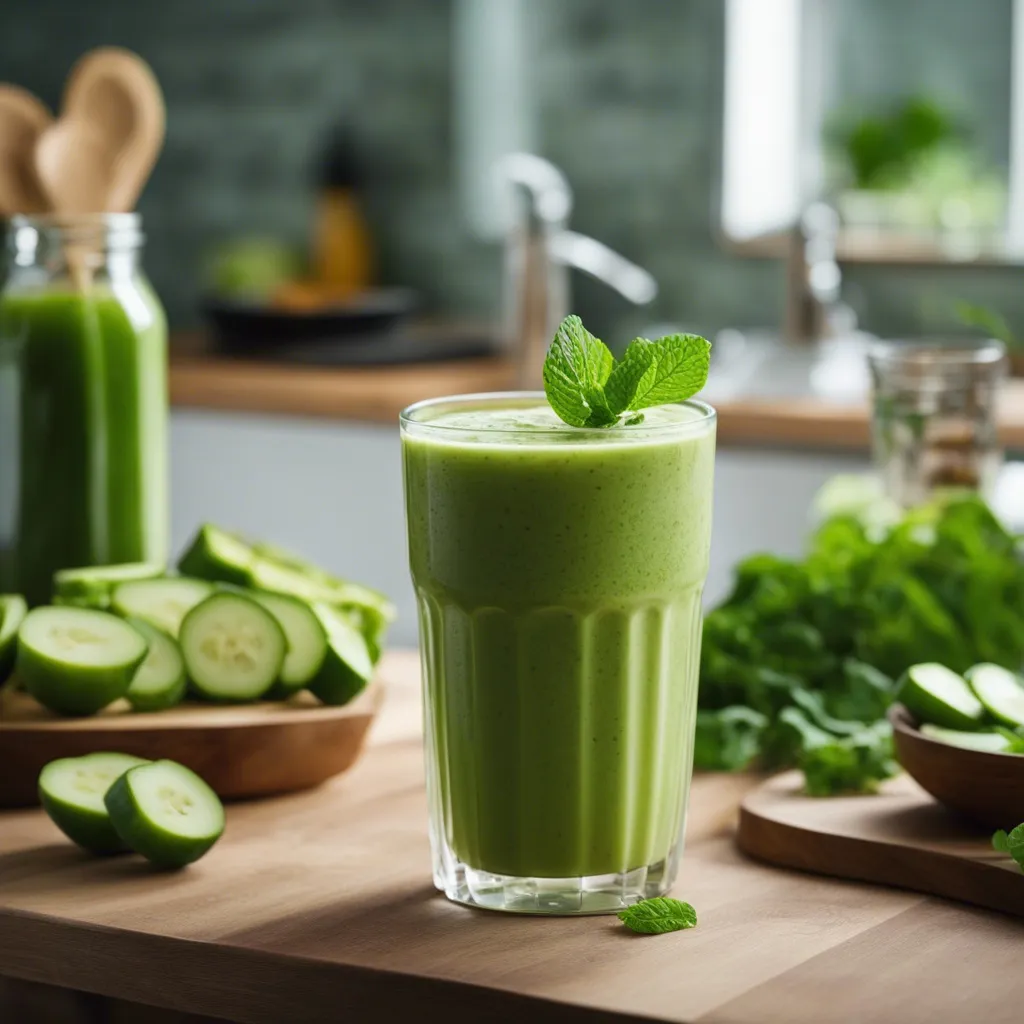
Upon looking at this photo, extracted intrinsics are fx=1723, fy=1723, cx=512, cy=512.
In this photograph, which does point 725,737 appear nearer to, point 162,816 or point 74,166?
point 162,816

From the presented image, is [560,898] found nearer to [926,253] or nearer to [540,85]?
[926,253]

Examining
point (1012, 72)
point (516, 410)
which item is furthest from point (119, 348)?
point (1012, 72)

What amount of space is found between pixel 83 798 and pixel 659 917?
1.12 ft

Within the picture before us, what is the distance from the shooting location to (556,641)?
3.00 feet

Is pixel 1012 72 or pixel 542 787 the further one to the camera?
pixel 1012 72

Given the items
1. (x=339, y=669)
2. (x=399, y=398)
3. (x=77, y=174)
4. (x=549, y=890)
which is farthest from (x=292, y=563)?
(x=399, y=398)

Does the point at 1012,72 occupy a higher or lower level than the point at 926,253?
higher

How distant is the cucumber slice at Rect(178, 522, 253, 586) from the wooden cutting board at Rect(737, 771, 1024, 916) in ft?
1.34

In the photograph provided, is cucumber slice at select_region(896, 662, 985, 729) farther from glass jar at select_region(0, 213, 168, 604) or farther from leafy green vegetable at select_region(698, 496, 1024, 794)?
glass jar at select_region(0, 213, 168, 604)

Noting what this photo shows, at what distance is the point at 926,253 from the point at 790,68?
0.55 metres

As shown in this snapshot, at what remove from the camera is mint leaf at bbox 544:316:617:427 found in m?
0.90

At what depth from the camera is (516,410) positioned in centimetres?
101

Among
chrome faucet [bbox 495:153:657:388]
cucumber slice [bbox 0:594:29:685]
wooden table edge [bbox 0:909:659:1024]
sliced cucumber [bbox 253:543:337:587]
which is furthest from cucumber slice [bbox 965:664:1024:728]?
chrome faucet [bbox 495:153:657:388]

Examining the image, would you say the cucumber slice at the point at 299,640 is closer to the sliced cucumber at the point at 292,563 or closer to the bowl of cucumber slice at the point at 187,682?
the bowl of cucumber slice at the point at 187,682
